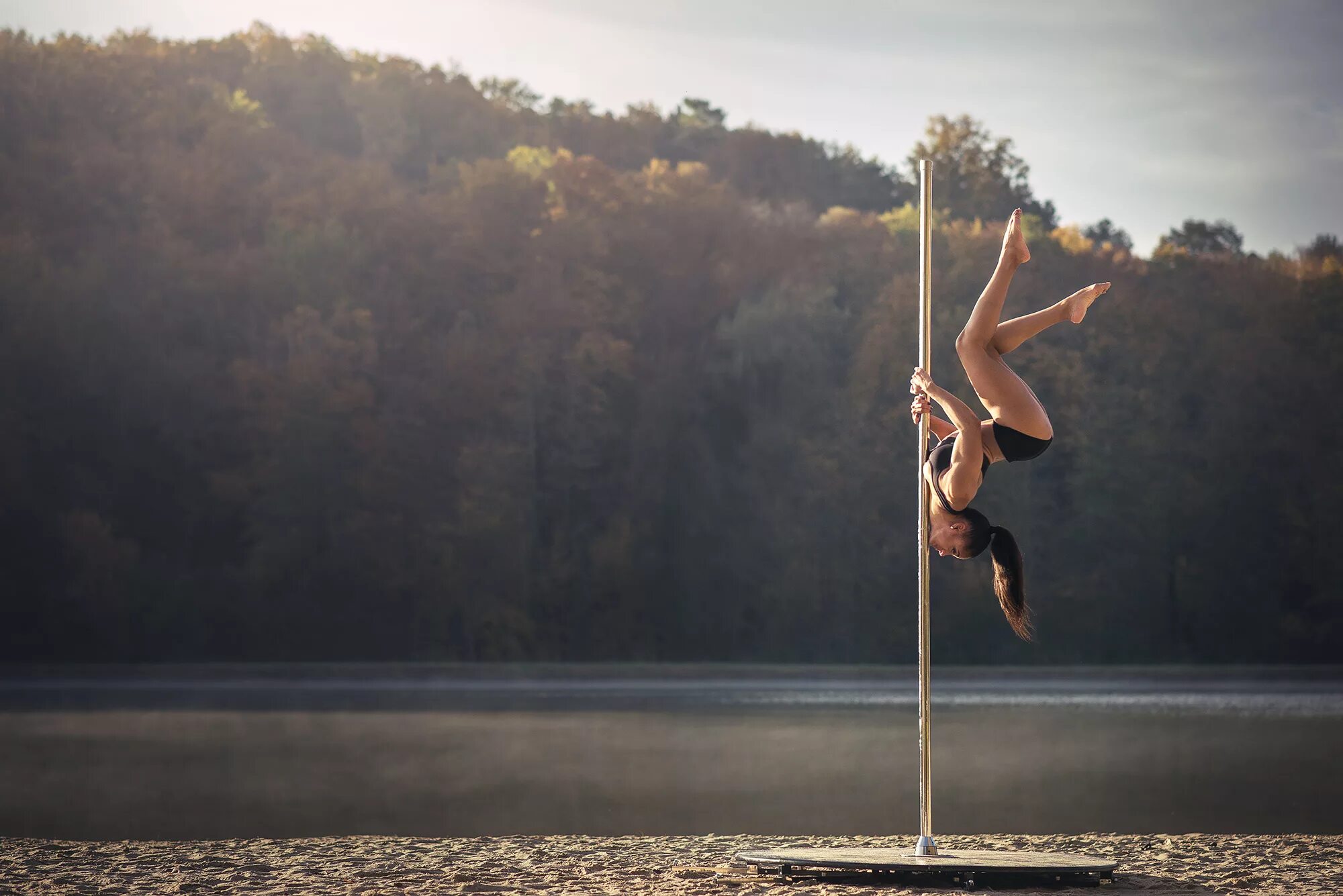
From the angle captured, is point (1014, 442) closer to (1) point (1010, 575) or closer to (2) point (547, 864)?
(1) point (1010, 575)

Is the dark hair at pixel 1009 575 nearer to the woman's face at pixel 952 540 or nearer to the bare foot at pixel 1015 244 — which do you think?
the woman's face at pixel 952 540

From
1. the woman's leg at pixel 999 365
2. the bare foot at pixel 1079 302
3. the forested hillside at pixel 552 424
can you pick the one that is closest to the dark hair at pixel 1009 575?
the woman's leg at pixel 999 365

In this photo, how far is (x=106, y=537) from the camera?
24.8 metres

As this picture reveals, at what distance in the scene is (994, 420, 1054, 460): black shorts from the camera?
600 centimetres

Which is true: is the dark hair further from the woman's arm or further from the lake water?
the lake water

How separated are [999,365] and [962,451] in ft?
1.28

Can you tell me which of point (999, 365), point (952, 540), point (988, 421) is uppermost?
point (999, 365)

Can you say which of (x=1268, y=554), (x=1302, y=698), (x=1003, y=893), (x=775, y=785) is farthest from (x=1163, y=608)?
(x=1003, y=893)

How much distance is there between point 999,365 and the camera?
19.5 ft

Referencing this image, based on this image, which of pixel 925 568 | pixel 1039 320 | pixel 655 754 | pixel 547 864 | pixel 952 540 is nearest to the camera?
pixel 1039 320

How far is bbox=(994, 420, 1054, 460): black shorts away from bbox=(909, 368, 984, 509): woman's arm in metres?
0.08

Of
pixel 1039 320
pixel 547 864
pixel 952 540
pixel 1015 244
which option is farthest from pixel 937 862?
pixel 1015 244

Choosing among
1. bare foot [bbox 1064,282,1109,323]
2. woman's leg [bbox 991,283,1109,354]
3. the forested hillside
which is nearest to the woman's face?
woman's leg [bbox 991,283,1109,354]

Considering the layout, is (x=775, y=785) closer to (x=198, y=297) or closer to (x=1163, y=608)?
(x=1163, y=608)
